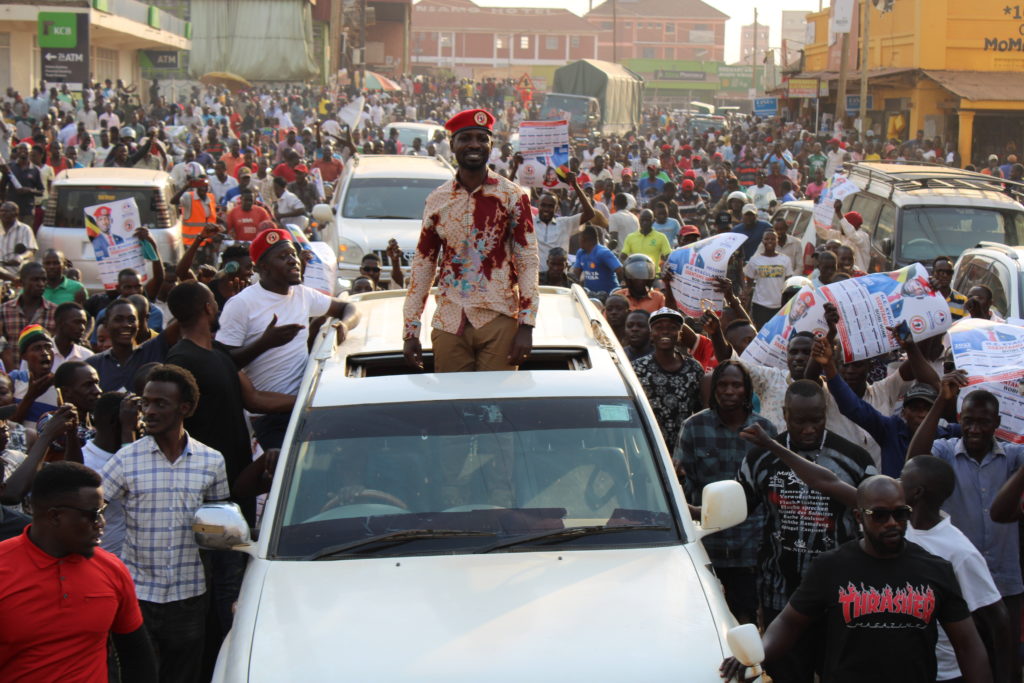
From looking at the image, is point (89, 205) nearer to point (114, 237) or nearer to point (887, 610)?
point (114, 237)

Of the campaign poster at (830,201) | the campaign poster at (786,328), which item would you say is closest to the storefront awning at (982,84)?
the campaign poster at (830,201)

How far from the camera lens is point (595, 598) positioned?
427 centimetres

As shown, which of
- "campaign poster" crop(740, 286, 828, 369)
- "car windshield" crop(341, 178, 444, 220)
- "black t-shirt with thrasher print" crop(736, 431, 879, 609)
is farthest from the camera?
"car windshield" crop(341, 178, 444, 220)

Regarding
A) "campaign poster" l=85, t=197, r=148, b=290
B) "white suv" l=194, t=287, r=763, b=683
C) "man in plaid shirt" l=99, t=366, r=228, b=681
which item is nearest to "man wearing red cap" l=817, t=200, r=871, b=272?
"campaign poster" l=85, t=197, r=148, b=290

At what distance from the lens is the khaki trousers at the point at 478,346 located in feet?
19.1

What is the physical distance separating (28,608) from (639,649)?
179 cm

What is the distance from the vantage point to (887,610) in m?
4.25

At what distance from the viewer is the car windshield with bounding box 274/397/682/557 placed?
4.66 meters

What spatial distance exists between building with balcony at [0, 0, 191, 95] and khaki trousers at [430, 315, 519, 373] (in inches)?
919

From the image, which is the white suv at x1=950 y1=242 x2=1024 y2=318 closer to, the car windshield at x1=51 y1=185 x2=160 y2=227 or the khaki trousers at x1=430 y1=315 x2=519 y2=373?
the khaki trousers at x1=430 y1=315 x2=519 y2=373

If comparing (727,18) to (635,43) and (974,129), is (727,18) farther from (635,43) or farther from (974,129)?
(974,129)

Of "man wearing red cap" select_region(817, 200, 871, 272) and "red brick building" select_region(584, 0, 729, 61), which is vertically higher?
"red brick building" select_region(584, 0, 729, 61)

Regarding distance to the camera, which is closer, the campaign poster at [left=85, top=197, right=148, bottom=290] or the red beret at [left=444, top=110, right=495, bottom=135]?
the red beret at [left=444, top=110, right=495, bottom=135]

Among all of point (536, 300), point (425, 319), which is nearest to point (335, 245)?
point (425, 319)
